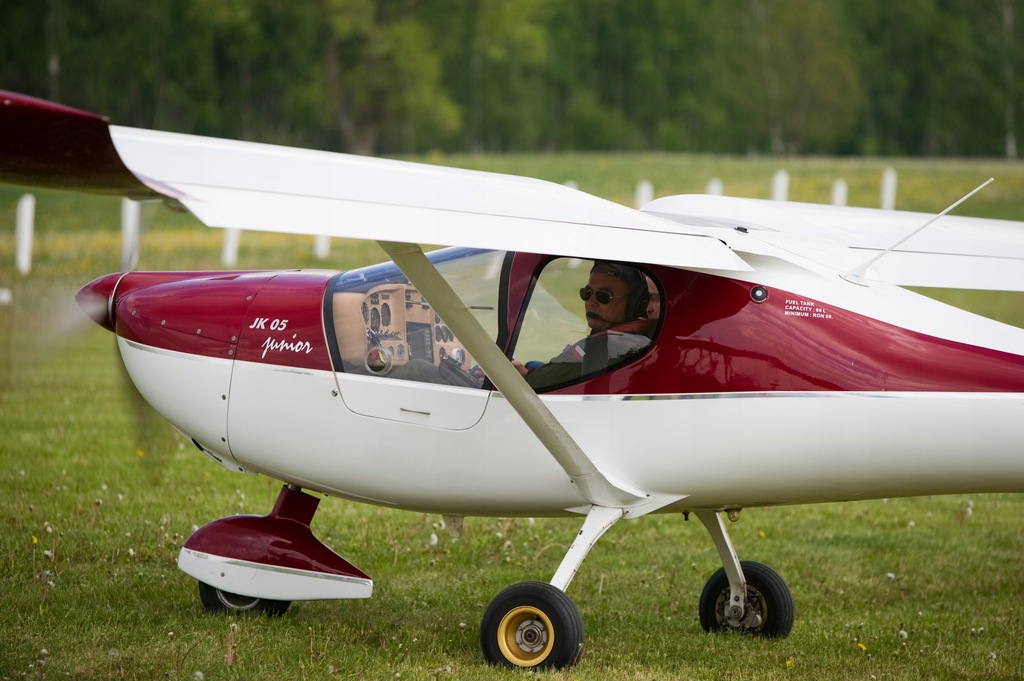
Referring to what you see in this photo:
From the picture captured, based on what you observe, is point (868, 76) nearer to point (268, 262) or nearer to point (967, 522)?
point (268, 262)

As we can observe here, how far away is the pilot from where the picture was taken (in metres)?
5.61

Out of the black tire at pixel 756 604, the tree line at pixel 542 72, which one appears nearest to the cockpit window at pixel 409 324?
the black tire at pixel 756 604

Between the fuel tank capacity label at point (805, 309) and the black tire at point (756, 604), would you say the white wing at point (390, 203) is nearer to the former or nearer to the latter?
the fuel tank capacity label at point (805, 309)

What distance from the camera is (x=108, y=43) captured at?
61.5 metres

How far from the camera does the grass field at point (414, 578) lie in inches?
232

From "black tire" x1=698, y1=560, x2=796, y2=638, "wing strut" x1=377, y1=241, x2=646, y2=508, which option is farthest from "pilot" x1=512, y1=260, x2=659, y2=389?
"black tire" x1=698, y1=560, x2=796, y2=638

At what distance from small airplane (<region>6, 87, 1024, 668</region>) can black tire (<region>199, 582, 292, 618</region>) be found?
1.07 ft

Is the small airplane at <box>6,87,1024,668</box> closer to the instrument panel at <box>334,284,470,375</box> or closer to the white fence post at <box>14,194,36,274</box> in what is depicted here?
the instrument panel at <box>334,284,470,375</box>

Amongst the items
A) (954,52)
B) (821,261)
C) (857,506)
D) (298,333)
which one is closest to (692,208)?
(821,261)

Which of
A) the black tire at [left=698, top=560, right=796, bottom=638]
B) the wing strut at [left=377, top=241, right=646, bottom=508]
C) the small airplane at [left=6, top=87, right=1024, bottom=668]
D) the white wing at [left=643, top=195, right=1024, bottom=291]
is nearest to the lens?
the wing strut at [left=377, top=241, right=646, bottom=508]

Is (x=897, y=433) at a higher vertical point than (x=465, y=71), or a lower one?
lower

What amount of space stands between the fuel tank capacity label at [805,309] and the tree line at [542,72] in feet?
161

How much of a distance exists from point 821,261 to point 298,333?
8.76 feet

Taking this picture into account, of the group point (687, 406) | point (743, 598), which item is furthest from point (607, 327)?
point (743, 598)
